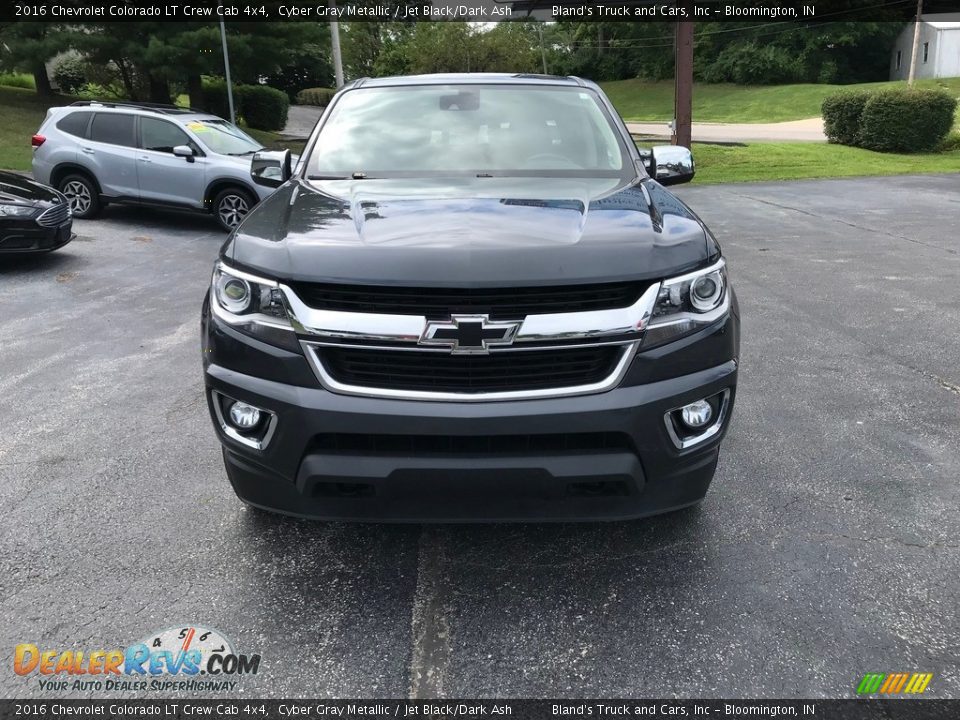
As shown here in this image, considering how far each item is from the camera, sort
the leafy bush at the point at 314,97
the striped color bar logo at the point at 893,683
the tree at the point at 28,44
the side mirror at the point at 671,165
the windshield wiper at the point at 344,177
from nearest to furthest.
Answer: the striped color bar logo at the point at 893,683
the windshield wiper at the point at 344,177
the side mirror at the point at 671,165
the tree at the point at 28,44
the leafy bush at the point at 314,97

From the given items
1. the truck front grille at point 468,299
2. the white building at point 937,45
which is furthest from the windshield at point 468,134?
the white building at point 937,45

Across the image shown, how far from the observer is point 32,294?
770cm

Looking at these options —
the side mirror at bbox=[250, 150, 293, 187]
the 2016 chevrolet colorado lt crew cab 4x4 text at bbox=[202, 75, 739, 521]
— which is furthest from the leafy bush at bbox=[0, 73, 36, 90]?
the 2016 chevrolet colorado lt crew cab 4x4 text at bbox=[202, 75, 739, 521]

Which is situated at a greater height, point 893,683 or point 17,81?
point 17,81

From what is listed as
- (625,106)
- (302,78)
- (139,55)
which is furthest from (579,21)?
(139,55)

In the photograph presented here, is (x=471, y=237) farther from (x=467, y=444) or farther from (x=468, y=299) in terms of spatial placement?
(x=467, y=444)

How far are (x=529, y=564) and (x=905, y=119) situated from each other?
76.7 ft

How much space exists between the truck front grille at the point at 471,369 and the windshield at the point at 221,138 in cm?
994

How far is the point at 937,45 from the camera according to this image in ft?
192

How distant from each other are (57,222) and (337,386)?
7777mm

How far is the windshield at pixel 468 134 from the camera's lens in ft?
12.4

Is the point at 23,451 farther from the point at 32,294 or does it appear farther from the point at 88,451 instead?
the point at 32,294

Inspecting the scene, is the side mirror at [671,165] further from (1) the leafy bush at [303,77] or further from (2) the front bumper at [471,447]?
(1) the leafy bush at [303,77]

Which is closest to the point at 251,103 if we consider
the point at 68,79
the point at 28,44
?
the point at 28,44
